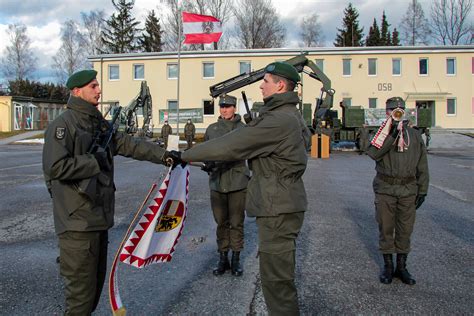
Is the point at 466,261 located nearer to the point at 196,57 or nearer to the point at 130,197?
the point at 130,197

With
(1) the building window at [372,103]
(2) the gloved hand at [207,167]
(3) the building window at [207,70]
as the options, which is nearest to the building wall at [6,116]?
(3) the building window at [207,70]

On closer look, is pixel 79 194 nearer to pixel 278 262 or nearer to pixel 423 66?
pixel 278 262

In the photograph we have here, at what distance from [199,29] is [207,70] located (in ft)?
54.8

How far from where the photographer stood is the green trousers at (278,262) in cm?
322

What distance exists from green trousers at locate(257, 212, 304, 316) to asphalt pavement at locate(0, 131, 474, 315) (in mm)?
888

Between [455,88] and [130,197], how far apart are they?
128ft

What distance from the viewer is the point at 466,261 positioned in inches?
223

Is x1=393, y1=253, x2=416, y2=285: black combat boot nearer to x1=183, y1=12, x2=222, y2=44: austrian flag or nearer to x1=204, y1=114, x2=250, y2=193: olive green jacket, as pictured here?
x1=204, y1=114, x2=250, y2=193: olive green jacket

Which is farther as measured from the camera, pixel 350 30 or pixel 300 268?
pixel 350 30

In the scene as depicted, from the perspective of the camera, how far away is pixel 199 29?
2583 cm

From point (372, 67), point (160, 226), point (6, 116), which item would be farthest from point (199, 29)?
point (6, 116)

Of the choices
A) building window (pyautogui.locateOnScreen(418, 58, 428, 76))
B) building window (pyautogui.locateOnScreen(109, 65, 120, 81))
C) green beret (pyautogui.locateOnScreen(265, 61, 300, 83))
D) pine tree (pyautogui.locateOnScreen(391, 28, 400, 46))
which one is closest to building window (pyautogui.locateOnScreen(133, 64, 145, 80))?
building window (pyautogui.locateOnScreen(109, 65, 120, 81))

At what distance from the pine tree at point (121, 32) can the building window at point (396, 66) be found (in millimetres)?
40167

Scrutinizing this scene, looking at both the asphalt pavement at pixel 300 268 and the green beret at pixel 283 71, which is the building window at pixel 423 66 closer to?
the asphalt pavement at pixel 300 268
